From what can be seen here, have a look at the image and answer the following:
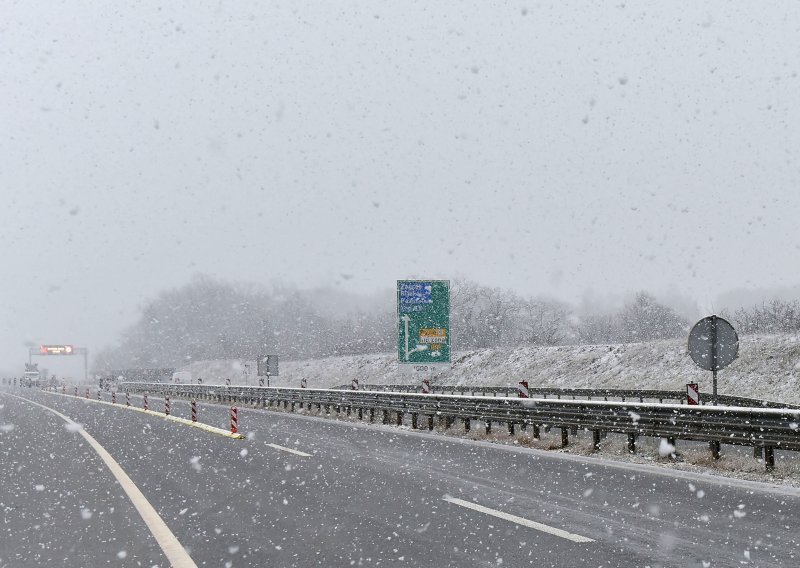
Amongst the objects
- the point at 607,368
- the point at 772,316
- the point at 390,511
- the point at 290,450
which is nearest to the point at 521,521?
the point at 390,511

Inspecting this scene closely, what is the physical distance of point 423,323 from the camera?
95.2 feet

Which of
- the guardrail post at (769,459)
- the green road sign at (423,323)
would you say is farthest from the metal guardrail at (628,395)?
the guardrail post at (769,459)

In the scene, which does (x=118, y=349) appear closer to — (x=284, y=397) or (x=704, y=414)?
(x=284, y=397)

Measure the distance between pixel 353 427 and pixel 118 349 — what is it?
135898mm

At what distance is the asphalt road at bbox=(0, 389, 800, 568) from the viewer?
6164 millimetres

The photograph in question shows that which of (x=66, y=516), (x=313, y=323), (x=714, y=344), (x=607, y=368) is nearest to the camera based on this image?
(x=66, y=516)

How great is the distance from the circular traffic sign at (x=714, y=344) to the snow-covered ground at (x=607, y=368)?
19037mm

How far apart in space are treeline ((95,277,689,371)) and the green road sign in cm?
4999

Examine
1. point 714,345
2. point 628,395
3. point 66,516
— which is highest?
point 714,345

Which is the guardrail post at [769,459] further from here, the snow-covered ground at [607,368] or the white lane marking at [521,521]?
the snow-covered ground at [607,368]

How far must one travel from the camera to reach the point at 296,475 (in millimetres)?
11031

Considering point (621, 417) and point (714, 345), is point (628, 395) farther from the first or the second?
point (621, 417)

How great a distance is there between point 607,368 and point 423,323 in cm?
2092

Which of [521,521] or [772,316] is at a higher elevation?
[772,316]
